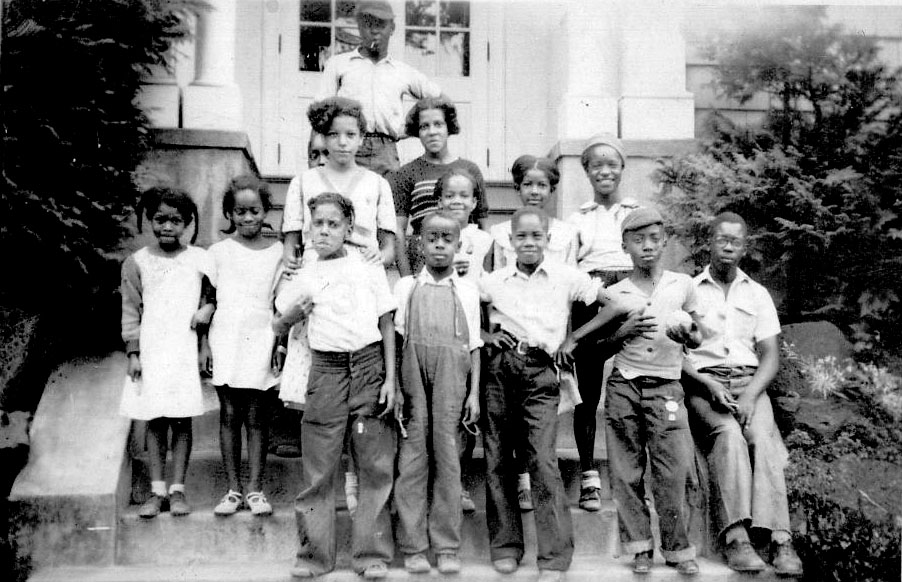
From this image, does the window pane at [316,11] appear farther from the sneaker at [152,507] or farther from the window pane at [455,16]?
the sneaker at [152,507]

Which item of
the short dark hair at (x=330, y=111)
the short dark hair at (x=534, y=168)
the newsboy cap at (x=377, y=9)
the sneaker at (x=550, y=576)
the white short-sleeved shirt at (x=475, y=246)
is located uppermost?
the newsboy cap at (x=377, y=9)

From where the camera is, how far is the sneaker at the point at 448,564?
3707mm

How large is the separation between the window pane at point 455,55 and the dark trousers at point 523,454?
13.8 ft

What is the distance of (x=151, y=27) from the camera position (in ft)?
16.4

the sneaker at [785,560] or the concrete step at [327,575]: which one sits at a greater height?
the sneaker at [785,560]

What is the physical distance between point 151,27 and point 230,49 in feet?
3.75

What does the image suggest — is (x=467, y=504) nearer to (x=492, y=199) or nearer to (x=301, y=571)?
(x=301, y=571)

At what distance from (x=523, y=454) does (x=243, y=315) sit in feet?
4.96

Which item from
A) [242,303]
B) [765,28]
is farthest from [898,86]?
[242,303]

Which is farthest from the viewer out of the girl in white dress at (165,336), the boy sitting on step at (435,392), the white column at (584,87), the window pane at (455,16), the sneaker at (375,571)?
the window pane at (455,16)

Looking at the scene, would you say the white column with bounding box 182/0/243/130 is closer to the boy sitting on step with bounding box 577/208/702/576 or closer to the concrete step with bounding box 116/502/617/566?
the concrete step with bounding box 116/502/617/566

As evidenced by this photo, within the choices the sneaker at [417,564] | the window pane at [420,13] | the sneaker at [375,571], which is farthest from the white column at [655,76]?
the sneaker at [375,571]

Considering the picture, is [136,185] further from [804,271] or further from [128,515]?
[804,271]

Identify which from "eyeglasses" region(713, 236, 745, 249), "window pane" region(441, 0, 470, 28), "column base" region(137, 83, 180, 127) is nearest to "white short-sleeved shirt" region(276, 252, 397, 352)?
"eyeglasses" region(713, 236, 745, 249)
